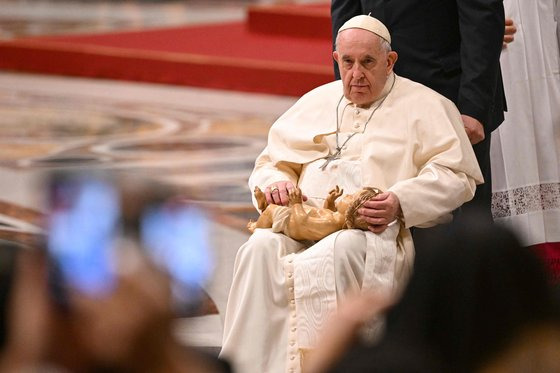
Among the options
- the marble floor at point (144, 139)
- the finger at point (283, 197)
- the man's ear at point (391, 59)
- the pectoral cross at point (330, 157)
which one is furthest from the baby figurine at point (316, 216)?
the marble floor at point (144, 139)

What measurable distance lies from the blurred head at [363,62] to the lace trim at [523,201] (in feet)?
4.96

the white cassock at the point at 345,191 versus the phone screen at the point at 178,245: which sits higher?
the phone screen at the point at 178,245

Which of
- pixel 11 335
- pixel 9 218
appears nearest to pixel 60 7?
pixel 9 218

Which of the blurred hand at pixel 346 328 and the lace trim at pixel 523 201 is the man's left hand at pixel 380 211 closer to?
the lace trim at pixel 523 201

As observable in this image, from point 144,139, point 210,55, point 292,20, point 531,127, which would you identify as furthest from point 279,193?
point 292,20

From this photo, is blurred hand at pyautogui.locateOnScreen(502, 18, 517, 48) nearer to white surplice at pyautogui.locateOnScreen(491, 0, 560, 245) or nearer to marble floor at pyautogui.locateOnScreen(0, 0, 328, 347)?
white surplice at pyautogui.locateOnScreen(491, 0, 560, 245)

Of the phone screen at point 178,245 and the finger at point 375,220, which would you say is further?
the finger at point 375,220

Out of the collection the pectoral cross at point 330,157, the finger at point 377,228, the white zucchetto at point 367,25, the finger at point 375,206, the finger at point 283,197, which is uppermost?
the white zucchetto at point 367,25

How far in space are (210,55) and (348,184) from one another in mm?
8962

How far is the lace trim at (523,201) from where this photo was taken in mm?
5836

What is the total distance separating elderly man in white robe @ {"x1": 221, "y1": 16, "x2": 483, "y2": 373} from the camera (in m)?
4.20

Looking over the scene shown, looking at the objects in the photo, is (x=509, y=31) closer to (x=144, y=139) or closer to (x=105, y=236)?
(x=105, y=236)

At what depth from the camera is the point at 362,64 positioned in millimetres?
4461

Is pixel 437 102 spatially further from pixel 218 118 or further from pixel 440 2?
pixel 218 118
